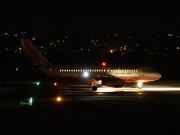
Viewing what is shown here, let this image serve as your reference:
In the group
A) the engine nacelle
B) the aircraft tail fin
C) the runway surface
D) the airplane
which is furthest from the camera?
the aircraft tail fin

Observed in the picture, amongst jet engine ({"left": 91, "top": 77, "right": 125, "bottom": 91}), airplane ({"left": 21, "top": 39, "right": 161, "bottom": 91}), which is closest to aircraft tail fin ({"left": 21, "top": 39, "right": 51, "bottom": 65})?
airplane ({"left": 21, "top": 39, "right": 161, "bottom": 91})

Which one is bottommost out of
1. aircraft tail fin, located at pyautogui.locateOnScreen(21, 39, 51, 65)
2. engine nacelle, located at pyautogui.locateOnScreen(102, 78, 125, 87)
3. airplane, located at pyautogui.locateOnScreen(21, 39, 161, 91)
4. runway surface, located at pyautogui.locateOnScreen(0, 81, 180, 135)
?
runway surface, located at pyautogui.locateOnScreen(0, 81, 180, 135)

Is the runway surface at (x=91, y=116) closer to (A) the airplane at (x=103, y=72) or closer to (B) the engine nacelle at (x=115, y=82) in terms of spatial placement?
(B) the engine nacelle at (x=115, y=82)

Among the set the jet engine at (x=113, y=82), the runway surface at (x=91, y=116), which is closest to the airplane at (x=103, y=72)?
the jet engine at (x=113, y=82)

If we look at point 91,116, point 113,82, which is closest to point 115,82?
point 113,82

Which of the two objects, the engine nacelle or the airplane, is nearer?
the engine nacelle

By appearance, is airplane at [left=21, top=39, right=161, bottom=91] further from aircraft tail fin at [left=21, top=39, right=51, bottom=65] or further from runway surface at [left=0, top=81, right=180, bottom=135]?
runway surface at [left=0, top=81, right=180, bottom=135]

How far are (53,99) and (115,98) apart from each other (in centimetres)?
582

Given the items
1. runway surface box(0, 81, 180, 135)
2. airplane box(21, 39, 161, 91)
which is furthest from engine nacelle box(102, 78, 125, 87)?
runway surface box(0, 81, 180, 135)

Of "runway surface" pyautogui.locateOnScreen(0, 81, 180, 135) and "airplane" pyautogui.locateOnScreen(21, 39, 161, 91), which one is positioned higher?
"airplane" pyautogui.locateOnScreen(21, 39, 161, 91)

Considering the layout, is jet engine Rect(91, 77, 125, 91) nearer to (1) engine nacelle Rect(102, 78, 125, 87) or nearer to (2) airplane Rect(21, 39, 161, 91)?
(1) engine nacelle Rect(102, 78, 125, 87)

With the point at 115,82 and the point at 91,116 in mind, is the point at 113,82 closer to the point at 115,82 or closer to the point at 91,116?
the point at 115,82

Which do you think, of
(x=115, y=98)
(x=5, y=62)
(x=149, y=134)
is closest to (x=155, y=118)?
(x=149, y=134)

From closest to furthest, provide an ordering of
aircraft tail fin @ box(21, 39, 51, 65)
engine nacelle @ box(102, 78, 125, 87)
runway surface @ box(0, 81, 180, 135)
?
runway surface @ box(0, 81, 180, 135) → engine nacelle @ box(102, 78, 125, 87) → aircraft tail fin @ box(21, 39, 51, 65)
